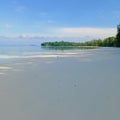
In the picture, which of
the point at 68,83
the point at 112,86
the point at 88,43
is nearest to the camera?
the point at 112,86

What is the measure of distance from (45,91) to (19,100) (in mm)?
848

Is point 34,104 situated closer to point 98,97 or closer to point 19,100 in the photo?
point 19,100

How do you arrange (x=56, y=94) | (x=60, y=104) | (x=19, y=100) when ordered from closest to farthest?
(x=60, y=104), (x=19, y=100), (x=56, y=94)

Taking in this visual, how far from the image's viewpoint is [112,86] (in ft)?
18.7

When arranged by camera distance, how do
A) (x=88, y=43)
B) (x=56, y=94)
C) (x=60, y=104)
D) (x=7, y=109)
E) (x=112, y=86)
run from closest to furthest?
(x=7, y=109), (x=60, y=104), (x=56, y=94), (x=112, y=86), (x=88, y=43)

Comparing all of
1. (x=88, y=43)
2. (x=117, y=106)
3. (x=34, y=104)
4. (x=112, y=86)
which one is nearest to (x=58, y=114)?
(x=34, y=104)

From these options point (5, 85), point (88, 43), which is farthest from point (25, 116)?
Result: point (88, 43)

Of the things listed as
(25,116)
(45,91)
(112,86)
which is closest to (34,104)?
(25,116)

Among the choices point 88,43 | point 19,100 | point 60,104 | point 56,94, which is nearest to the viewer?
point 60,104

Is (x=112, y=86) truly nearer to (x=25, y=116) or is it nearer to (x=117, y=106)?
(x=117, y=106)

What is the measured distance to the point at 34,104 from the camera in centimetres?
422

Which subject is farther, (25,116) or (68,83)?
(68,83)

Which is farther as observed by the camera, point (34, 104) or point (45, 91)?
point (45, 91)

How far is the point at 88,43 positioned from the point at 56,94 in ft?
309
